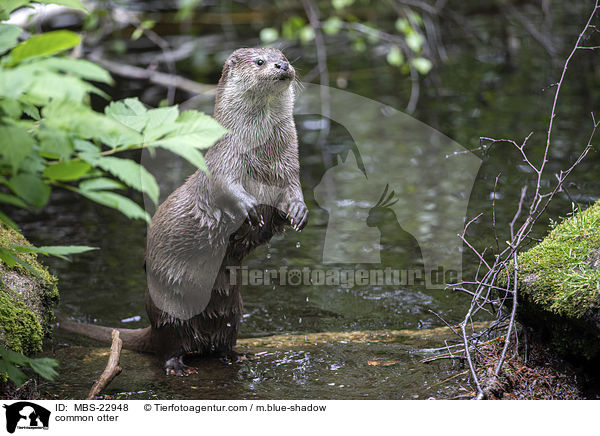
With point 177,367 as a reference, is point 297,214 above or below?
above

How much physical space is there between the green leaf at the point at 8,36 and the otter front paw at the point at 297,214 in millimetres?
1593

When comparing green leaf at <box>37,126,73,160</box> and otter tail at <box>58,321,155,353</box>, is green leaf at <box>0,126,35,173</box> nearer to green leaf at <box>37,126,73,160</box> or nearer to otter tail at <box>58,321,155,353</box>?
green leaf at <box>37,126,73,160</box>

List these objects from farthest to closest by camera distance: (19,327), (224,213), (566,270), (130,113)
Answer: (224,213), (19,327), (566,270), (130,113)

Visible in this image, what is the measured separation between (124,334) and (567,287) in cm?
221

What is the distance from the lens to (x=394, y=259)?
4930 mm

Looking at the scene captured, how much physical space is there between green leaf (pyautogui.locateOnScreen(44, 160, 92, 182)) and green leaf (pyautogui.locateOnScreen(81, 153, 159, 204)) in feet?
0.11

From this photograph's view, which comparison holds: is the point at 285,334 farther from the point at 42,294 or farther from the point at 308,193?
the point at 308,193

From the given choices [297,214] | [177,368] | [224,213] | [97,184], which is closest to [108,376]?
[177,368]

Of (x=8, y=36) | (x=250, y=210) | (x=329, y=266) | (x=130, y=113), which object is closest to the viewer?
(x=8, y=36)

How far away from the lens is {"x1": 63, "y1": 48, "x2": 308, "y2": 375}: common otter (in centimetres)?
335

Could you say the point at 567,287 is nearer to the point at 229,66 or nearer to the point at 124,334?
the point at 229,66

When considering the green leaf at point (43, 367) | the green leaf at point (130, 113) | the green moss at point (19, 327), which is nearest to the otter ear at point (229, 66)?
the green leaf at point (130, 113)

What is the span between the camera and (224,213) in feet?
10.9
